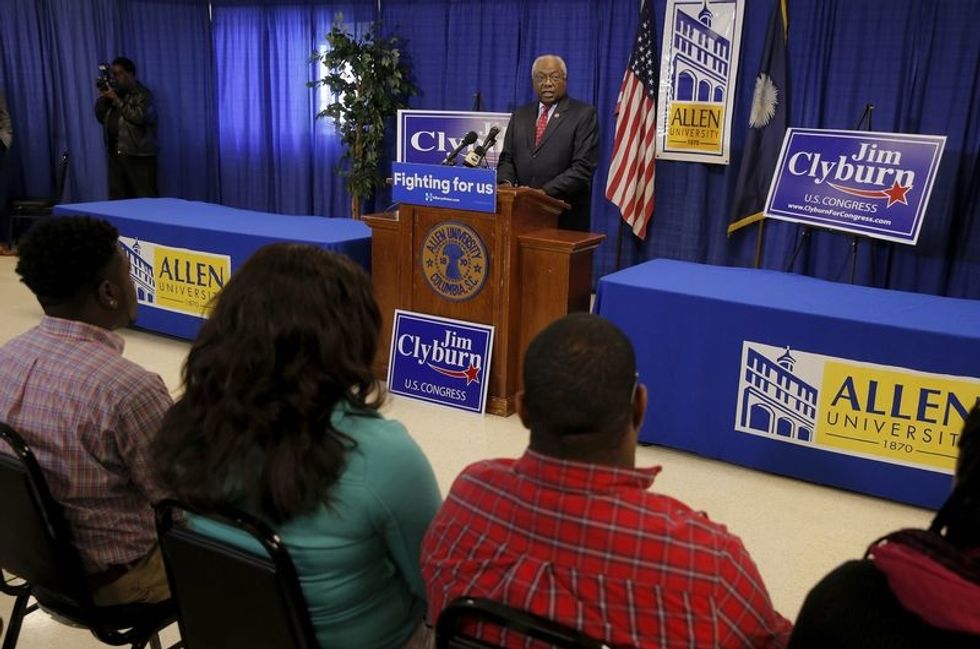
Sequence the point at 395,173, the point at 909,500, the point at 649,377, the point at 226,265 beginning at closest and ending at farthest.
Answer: the point at 909,500 → the point at 649,377 → the point at 395,173 → the point at 226,265

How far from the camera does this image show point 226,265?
429 cm

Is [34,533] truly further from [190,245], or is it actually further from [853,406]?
[190,245]

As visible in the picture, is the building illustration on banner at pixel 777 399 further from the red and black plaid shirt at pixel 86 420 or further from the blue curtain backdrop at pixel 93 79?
the blue curtain backdrop at pixel 93 79

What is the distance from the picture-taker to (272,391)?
1.20 meters

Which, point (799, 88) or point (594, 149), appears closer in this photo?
point (594, 149)

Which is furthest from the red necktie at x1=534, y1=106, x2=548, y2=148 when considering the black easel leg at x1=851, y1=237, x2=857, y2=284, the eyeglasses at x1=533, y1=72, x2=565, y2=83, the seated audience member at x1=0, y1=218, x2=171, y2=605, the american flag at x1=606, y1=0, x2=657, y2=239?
the seated audience member at x1=0, y1=218, x2=171, y2=605

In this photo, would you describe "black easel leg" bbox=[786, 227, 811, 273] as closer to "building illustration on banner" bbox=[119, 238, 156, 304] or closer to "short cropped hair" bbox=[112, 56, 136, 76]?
"building illustration on banner" bbox=[119, 238, 156, 304]

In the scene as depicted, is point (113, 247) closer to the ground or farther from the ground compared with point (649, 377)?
farther from the ground

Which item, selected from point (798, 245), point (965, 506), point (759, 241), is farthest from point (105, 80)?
point (965, 506)

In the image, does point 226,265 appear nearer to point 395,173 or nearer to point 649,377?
point 395,173

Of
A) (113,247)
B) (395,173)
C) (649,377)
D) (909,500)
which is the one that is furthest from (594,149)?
(113,247)

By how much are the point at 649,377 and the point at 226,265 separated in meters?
2.30

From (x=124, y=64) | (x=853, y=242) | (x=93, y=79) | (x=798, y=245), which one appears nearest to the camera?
(x=853, y=242)

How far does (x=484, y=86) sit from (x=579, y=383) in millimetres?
5783
